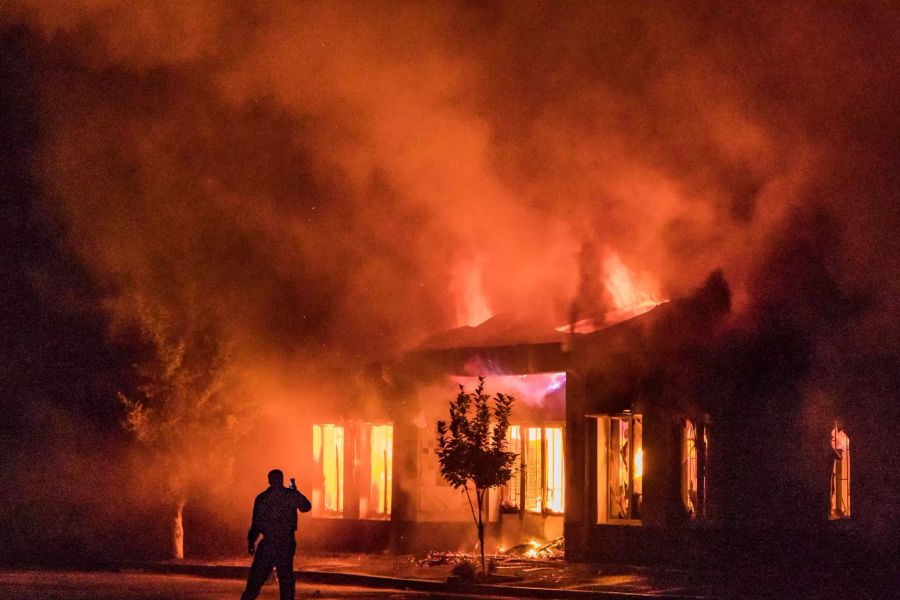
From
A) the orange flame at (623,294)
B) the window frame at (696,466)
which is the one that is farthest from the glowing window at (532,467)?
the window frame at (696,466)

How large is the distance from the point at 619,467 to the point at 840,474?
11.6 ft

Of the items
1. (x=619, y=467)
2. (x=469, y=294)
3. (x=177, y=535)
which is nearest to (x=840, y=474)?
(x=619, y=467)

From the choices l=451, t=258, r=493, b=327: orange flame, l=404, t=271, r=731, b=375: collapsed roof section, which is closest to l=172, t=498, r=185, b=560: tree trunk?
l=404, t=271, r=731, b=375: collapsed roof section

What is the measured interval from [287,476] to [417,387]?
4.23 m

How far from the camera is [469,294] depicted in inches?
1160

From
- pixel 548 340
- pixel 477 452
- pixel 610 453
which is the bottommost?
pixel 610 453

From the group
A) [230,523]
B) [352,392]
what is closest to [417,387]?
[352,392]

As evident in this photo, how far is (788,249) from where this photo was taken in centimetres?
2192

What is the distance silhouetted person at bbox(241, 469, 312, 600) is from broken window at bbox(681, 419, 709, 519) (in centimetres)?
885

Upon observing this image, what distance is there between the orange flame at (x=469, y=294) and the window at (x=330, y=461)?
14.6 ft

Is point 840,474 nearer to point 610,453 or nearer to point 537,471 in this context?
point 610,453

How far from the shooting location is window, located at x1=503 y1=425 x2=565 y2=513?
2252 centimetres

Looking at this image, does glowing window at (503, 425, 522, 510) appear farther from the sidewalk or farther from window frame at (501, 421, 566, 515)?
the sidewalk

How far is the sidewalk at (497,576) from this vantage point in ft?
54.3
